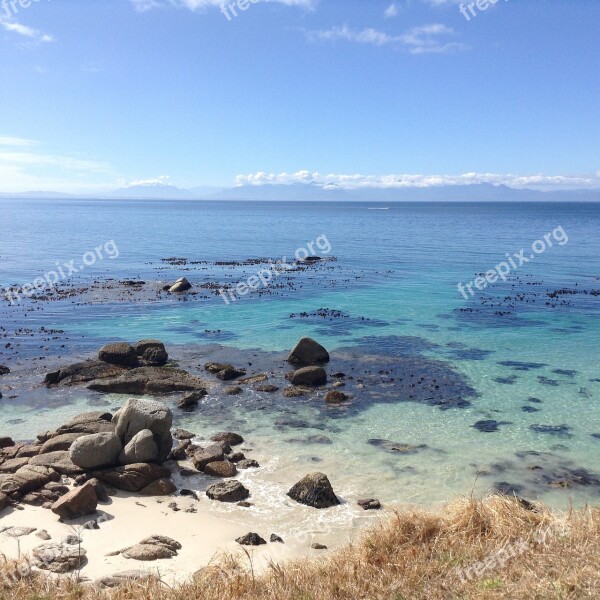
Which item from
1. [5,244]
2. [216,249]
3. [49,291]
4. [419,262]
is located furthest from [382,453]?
[5,244]

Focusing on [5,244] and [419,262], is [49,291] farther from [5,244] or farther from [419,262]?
[5,244]

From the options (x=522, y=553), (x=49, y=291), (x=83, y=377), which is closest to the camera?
(x=522, y=553)

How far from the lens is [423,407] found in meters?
23.3

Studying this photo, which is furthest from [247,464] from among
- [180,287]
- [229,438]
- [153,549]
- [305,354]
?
[180,287]

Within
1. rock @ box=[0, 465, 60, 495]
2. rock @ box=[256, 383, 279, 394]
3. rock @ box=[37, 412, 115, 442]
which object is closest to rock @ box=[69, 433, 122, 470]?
rock @ box=[0, 465, 60, 495]

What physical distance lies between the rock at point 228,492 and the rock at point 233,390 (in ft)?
28.0

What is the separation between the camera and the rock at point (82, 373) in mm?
26281

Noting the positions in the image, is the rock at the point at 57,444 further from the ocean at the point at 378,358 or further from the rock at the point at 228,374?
the rock at the point at 228,374

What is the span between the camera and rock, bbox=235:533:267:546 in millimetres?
13383

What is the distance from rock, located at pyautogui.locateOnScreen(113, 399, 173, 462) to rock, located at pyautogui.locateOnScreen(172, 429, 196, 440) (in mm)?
1602

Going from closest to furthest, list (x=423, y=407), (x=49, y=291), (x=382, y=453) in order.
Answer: (x=382, y=453) → (x=423, y=407) → (x=49, y=291)

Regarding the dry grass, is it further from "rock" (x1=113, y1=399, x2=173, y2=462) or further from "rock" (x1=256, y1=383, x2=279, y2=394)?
"rock" (x1=256, y1=383, x2=279, y2=394)

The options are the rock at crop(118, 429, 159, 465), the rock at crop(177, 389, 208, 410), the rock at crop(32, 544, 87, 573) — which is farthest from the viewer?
the rock at crop(177, 389, 208, 410)

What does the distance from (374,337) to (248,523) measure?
20998 mm
